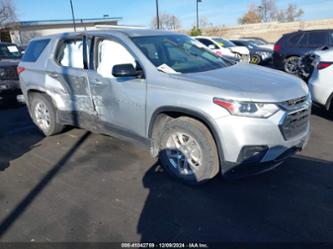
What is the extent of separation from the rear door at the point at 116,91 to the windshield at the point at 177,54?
25 cm

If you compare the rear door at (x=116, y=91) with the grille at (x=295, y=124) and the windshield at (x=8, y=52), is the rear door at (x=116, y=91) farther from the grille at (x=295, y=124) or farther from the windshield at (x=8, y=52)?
the windshield at (x=8, y=52)

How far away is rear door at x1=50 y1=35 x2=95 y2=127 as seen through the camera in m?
4.49

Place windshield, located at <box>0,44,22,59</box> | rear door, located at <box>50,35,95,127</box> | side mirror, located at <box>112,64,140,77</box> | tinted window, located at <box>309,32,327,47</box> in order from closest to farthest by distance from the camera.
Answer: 1. side mirror, located at <box>112,64,140,77</box>
2. rear door, located at <box>50,35,95,127</box>
3. windshield, located at <box>0,44,22,59</box>
4. tinted window, located at <box>309,32,327,47</box>

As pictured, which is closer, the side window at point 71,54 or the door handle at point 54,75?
the side window at point 71,54

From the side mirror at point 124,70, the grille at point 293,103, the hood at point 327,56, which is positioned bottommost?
the grille at point 293,103

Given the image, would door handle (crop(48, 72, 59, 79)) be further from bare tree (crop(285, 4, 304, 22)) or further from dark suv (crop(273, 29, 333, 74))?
bare tree (crop(285, 4, 304, 22))

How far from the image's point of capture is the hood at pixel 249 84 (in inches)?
120

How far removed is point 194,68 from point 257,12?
90104 mm

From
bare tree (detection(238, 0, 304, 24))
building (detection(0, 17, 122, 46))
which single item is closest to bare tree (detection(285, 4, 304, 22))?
bare tree (detection(238, 0, 304, 24))

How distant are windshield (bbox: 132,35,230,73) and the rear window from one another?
2.09 metres

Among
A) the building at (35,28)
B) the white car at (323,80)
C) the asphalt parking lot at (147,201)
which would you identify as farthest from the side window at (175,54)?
the building at (35,28)

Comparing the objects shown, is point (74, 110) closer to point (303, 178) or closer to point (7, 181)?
point (7, 181)

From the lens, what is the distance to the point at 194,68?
3.87 meters

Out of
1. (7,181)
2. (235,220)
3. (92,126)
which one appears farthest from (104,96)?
(235,220)
